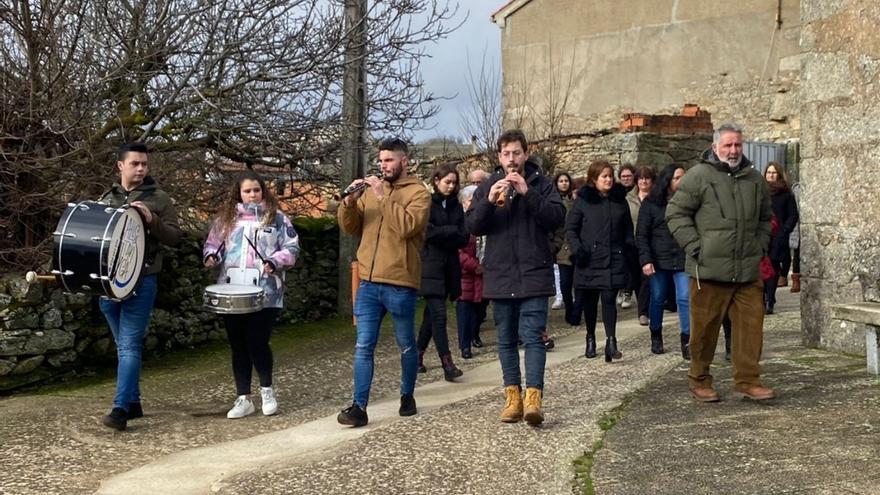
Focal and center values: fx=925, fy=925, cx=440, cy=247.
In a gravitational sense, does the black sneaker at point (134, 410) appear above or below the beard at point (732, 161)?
below

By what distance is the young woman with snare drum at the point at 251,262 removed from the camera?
5863 millimetres

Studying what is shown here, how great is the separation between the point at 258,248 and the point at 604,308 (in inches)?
119

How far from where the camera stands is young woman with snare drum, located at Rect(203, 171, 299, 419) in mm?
5863

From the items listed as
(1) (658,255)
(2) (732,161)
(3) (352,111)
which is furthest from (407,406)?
(3) (352,111)

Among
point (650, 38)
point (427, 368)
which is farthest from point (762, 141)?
point (427, 368)

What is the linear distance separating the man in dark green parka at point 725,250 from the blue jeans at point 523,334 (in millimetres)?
1087

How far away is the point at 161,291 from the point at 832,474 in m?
6.06

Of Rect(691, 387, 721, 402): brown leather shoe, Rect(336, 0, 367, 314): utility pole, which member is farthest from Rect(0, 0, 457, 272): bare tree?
Rect(691, 387, 721, 402): brown leather shoe

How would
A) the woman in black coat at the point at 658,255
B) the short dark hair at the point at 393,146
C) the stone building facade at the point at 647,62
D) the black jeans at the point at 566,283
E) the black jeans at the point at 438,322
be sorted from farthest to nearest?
the stone building facade at the point at 647,62, the black jeans at the point at 566,283, the woman in black coat at the point at 658,255, the black jeans at the point at 438,322, the short dark hair at the point at 393,146

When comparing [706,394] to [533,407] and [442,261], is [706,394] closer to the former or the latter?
[533,407]

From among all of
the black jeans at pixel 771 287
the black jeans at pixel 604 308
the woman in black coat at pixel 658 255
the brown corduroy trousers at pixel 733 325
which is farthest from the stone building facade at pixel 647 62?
the brown corduroy trousers at pixel 733 325

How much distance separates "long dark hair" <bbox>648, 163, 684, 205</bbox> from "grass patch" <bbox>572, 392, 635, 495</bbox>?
2387 millimetres

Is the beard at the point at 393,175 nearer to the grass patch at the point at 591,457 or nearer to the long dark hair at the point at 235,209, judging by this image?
the long dark hair at the point at 235,209

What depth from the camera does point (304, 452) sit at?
504 cm
